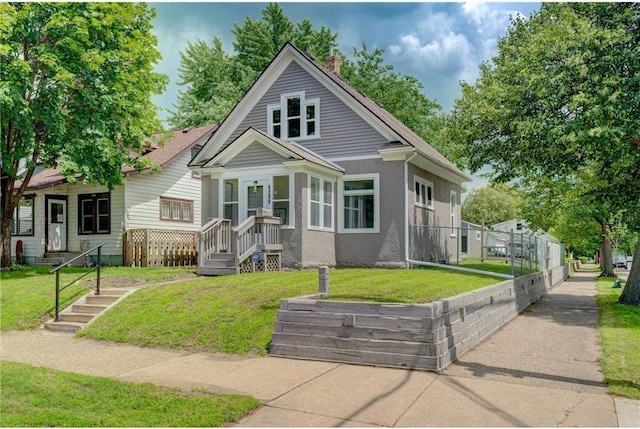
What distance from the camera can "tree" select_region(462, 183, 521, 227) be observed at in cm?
6366

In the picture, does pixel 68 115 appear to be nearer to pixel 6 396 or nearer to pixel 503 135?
pixel 6 396

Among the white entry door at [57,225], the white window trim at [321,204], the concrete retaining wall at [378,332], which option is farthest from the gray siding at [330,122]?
the white entry door at [57,225]

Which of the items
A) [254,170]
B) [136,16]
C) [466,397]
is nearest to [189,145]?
[136,16]

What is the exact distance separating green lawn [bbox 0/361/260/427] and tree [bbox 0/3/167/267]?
1119 cm

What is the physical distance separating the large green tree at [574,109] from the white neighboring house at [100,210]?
12.9 meters

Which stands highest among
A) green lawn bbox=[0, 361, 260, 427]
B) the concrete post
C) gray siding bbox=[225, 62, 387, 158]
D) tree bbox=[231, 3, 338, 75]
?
tree bbox=[231, 3, 338, 75]

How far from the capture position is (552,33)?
13.6m

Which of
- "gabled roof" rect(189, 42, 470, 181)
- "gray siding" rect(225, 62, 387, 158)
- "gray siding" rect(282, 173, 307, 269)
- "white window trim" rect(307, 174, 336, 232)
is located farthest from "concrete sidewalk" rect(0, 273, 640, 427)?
"gray siding" rect(225, 62, 387, 158)

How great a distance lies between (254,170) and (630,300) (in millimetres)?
11825

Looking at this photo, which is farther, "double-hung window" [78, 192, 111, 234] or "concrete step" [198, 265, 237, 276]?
"double-hung window" [78, 192, 111, 234]

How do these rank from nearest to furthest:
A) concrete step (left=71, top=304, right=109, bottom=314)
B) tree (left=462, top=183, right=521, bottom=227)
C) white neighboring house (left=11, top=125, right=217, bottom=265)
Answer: concrete step (left=71, top=304, right=109, bottom=314)
white neighboring house (left=11, top=125, right=217, bottom=265)
tree (left=462, top=183, right=521, bottom=227)

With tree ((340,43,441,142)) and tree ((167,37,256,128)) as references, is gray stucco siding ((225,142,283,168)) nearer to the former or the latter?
tree ((167,37,256,128))

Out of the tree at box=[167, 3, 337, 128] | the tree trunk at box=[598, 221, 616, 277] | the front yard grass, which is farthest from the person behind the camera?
the tree at box=[167, 3, 337, 128]

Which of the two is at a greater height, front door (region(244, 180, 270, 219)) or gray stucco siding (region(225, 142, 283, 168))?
→ gray stucco siding (region(225, 142, 283, 168))
